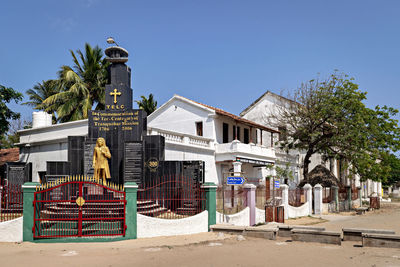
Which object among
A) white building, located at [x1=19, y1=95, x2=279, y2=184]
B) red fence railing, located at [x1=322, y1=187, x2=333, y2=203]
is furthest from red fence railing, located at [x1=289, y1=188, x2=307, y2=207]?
white building, located at [x1=19, y1=95, x2=279, y2=184]

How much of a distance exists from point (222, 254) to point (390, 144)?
20399 mm

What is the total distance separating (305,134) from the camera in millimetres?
25906

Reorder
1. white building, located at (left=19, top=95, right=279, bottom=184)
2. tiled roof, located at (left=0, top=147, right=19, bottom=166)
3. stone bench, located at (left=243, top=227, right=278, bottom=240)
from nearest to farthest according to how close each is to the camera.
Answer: stone bench, located at (left=243, top=227, right=278, bottom=240) < white building, located at (left=19, top=95, right=279, bottom=184) < tiled roof, located at (left=0, top=147, right=19, bottom=166)

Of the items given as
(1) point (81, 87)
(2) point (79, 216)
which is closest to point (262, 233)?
(2) point (79, 216)

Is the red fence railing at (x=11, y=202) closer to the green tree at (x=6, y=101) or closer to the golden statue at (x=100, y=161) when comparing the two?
the golden statue at (x=100, y=161)

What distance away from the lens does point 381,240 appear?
9.70m

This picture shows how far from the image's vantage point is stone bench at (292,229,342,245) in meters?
10.2

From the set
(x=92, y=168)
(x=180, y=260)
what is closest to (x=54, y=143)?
(x=92, y=168)

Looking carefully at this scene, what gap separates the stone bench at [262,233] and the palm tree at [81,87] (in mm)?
17726

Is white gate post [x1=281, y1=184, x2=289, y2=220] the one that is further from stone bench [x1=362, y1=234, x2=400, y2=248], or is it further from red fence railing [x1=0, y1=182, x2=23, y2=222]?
red fence railing [x1=0, y1=182, x2=23, y2=222]

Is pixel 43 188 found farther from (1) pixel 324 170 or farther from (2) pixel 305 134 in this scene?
(1) pixel 324 170

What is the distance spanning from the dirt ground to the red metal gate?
55cm

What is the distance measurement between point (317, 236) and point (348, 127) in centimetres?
1566

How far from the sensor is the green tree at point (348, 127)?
24.2 metres
